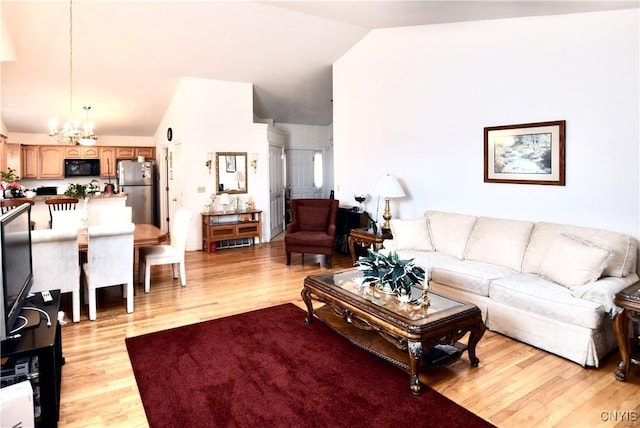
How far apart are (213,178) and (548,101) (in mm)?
5326

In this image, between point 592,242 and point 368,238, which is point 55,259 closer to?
point 368,238

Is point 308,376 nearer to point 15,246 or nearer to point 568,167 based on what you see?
point 15,246

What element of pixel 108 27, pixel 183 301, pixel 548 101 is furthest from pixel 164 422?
pixel 108 27

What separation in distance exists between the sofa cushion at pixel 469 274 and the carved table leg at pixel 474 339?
766mm

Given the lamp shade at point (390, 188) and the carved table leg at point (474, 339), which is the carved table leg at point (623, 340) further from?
the lamp shade at point (390, 188)

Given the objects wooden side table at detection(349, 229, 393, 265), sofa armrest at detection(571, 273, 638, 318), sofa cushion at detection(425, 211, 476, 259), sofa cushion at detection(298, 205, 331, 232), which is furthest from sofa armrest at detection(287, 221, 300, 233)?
sofa armrest at detection(571, 273, 638, 318)

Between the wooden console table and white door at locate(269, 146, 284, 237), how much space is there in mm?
660

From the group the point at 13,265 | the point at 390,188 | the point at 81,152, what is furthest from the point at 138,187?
the point at 13,265

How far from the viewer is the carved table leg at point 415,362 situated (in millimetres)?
2428

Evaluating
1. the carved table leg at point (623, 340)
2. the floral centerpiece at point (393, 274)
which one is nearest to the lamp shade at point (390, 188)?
the floral centerpiece at point (393, 274)

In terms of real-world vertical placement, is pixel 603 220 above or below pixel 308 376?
above

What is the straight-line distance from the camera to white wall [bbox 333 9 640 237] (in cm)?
336

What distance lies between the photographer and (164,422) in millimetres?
2219

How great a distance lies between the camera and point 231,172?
24.1 ft
